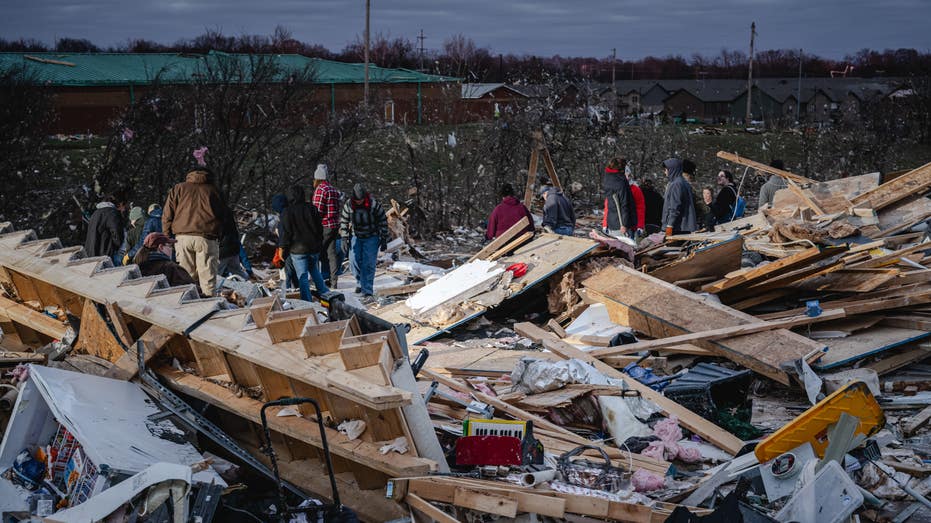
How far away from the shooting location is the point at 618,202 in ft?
38.2

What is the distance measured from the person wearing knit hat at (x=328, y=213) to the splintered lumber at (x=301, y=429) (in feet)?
18.3

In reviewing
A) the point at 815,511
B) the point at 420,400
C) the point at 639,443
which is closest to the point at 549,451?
the point at 639,443

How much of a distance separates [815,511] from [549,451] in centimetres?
171

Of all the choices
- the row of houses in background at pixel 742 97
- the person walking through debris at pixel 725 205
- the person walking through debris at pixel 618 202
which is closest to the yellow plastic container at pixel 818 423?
the person walking through debris at pixel 618 202

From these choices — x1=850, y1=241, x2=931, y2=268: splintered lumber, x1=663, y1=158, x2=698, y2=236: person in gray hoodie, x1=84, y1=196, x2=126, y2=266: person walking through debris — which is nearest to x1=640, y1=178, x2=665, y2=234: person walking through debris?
x1=663, y1=158, x2=698, y2=236: person in gray hoodie

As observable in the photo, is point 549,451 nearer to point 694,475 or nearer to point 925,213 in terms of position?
point 694,475

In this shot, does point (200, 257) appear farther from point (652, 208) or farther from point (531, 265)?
point (652, 208)

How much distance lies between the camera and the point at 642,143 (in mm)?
23188

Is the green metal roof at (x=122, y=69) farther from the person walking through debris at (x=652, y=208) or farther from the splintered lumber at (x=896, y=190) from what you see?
the splintered lumber at (x=896, y=190)

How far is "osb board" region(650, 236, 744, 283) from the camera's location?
914 centimetres

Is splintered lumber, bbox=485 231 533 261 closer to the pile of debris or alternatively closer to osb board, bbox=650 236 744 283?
the pile of debris

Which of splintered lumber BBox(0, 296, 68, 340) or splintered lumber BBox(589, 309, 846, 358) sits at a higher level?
splintered lumber BBox(0, 296, 68, 340)

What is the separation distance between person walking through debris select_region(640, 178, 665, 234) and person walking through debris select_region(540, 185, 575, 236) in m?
1.48

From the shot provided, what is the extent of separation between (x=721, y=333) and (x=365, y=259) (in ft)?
17.9
